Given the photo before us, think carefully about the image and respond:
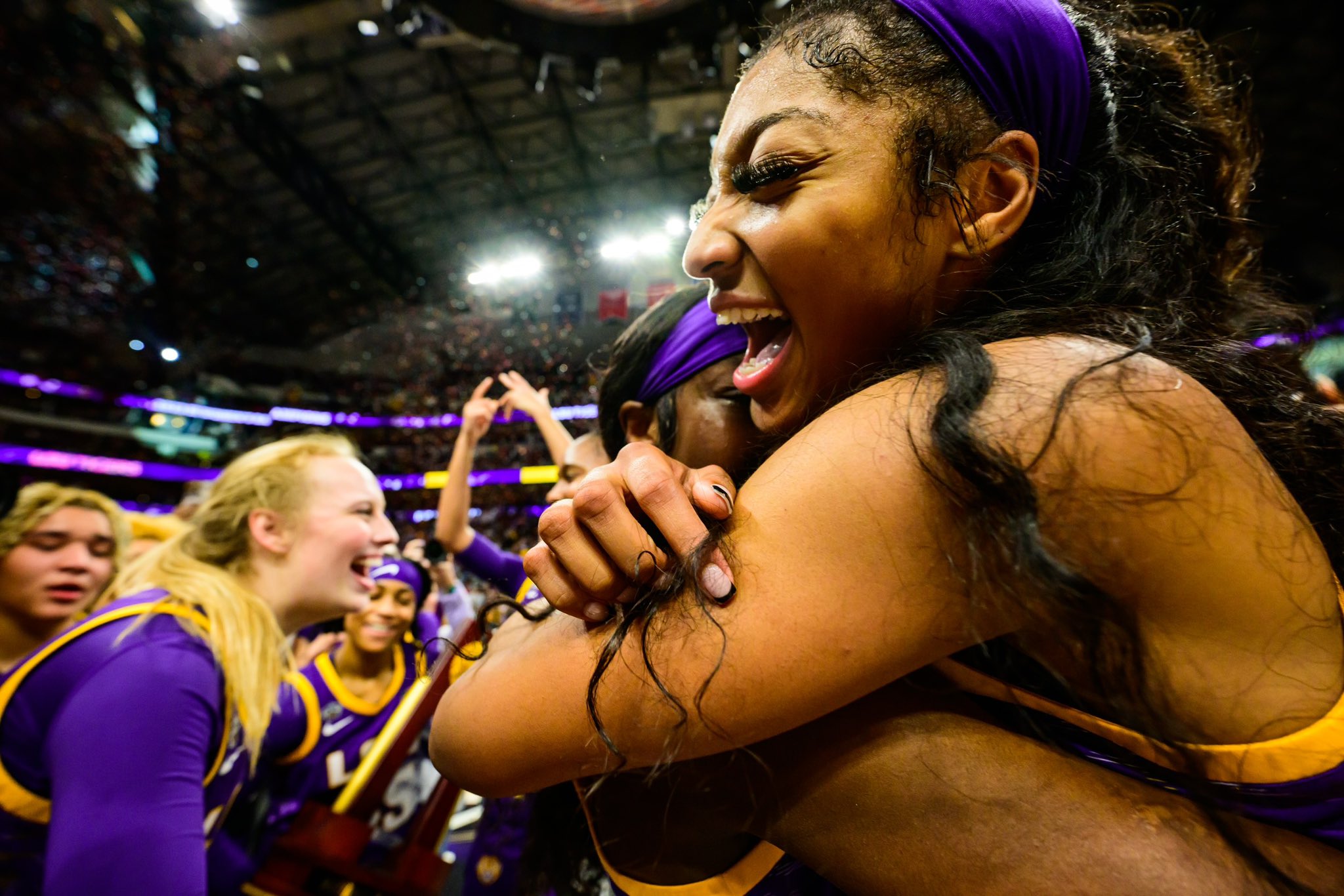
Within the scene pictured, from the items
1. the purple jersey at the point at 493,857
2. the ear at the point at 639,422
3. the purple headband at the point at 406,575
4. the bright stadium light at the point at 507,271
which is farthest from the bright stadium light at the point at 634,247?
the purple jersey at the point at 493,857

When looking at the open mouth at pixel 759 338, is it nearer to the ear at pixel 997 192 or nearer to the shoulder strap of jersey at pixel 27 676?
the ear at pixel 997 192

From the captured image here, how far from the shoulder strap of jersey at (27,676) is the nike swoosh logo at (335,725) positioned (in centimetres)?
111

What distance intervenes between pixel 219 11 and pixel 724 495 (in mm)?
7082

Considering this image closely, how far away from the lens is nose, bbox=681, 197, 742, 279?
0.88 metres

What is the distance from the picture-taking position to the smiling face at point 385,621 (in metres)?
2.74

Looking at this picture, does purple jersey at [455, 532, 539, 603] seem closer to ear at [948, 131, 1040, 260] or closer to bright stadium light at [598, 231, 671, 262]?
bright stadium light at [598, 231, 671, 262]

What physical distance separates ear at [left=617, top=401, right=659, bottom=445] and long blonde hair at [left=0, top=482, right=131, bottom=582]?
301 centimetres

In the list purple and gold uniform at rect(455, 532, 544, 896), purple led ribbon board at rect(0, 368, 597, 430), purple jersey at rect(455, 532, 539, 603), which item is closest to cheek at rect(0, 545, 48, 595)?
purple led ribbon board at rect(0, 368, 597, 430)

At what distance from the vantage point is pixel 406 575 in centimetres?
273

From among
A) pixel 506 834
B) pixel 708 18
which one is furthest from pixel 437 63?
pixel 506 834

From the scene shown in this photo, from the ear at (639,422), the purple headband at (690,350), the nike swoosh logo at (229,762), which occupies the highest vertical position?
the purple headband at (690,350)

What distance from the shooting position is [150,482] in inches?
405

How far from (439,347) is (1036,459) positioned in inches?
53.3

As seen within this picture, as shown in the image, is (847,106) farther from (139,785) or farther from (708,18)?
(708,18)
